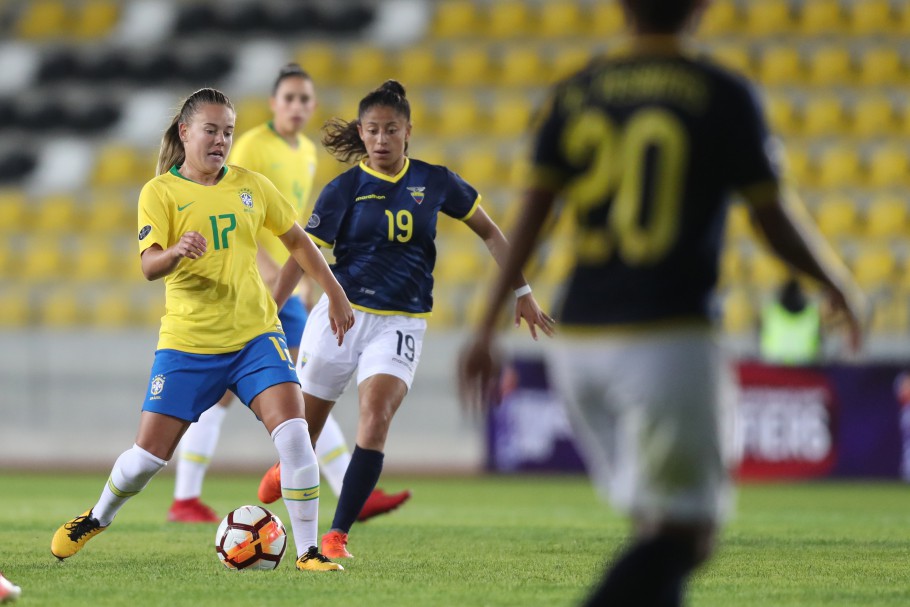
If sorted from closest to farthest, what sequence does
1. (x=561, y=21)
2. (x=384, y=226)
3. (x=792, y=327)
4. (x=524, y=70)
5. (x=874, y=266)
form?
(x=384, y=226) → (x=792, y=327) → (x=874, y=266) → (x=524, y=70) → (x=561, y=21)

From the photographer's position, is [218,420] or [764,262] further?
[764,262]

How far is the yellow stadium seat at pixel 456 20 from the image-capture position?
2009 cm

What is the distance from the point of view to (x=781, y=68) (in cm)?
1850

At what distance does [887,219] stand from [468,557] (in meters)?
11.3

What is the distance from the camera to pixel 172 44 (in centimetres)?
2084

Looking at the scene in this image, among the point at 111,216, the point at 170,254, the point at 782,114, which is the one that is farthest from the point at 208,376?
the point at 782,114

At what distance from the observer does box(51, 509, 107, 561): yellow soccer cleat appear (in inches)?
251

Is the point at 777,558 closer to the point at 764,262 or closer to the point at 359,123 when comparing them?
the point at 359,123

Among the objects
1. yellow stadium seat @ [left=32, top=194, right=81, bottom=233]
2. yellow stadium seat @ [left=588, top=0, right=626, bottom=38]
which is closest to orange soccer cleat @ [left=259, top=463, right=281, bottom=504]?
yellow stadium seat @ [left=32, top=194, right=81, bottom=233]

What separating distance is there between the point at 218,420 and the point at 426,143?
10.4 m

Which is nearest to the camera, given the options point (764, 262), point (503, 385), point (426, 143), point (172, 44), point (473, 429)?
point (503, 385)

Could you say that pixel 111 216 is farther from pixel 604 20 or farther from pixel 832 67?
pixel 832 67

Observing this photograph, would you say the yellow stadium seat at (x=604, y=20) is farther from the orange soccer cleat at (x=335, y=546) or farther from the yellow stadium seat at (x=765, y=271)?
the orange soccer cleat at (x=335, y=546)

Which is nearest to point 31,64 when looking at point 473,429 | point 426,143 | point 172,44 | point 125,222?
point 172,44
